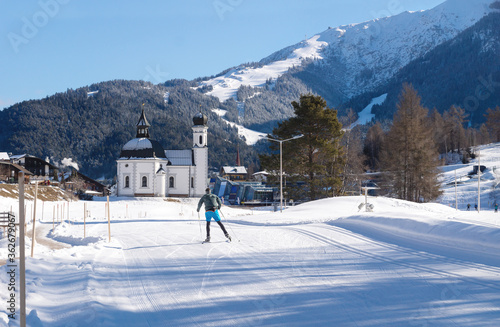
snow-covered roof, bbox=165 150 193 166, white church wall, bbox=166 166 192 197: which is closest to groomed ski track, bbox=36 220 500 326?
white church wall, bbox=166 166 192 197

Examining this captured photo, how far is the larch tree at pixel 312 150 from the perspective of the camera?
43375 millimetres

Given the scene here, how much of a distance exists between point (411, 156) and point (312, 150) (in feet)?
32.8

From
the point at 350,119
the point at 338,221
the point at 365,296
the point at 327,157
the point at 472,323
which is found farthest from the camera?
the point at 350,119

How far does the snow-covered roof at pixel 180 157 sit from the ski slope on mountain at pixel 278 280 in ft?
184

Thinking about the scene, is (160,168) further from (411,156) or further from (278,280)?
(278,280)

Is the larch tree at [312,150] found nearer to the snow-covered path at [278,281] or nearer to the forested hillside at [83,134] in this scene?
the snow-covered path at [278,281]

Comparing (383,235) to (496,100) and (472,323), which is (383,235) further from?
(496,100)

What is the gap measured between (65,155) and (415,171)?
522ft

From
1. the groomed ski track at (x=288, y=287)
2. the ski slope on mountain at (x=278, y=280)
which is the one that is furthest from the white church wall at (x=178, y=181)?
the groomed ski track at (x=288, y=287)

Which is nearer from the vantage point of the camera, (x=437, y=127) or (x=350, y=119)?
(x=350, y=119)

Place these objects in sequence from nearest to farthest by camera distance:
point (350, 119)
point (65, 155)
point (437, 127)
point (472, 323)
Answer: point (472, 323)
point (350, 119)
point (437, 127)
point (65, 155)

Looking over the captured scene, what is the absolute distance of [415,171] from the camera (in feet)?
146

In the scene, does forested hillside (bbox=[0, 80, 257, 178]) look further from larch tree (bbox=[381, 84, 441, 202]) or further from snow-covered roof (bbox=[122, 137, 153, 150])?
larch tree (bbox=[381, 84, 441, 202])

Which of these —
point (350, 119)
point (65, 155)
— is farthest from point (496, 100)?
point (65, 155)
